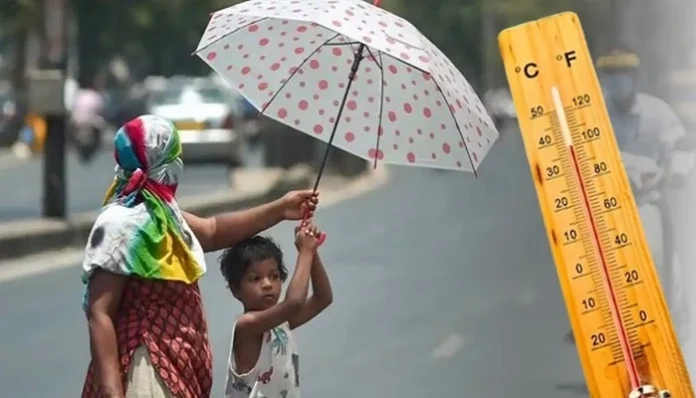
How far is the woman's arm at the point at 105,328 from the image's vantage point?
4281 mm

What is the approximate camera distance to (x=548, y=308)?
12.6m

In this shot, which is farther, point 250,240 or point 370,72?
point 370,72

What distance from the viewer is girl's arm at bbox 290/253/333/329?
15.9 ft

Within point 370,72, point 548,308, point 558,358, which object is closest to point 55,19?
point 548,308

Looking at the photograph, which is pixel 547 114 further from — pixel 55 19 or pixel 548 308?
pixel 55 19

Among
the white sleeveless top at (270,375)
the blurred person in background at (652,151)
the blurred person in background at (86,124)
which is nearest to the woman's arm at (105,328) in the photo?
the white sleeveless top at (270,375)

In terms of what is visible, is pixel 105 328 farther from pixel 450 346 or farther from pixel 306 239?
pixel 450 346

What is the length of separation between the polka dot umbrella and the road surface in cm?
383

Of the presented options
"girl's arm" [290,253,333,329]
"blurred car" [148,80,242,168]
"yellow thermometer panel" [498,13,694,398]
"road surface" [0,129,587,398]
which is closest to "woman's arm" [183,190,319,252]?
"girl's arm" [290,253,333,329]

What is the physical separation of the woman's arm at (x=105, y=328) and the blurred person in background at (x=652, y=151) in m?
3.85

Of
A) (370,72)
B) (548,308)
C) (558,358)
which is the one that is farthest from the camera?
(548,308)

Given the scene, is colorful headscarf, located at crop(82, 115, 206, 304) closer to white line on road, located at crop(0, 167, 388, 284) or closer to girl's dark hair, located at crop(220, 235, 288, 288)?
girl's dark hair, located at crop(220, 235, 288, 288)

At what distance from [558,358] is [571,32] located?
6.32 meters

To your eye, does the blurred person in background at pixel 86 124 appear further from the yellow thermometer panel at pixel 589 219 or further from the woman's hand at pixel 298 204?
the yellow thermometer panel at pixel 589 219
